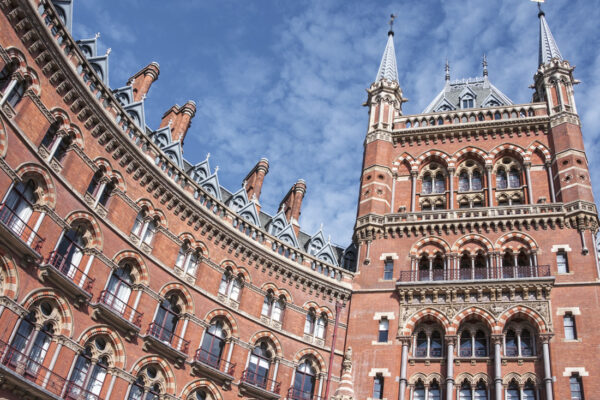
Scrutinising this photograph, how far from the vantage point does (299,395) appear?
115ft

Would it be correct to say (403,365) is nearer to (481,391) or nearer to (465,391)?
(465,391)

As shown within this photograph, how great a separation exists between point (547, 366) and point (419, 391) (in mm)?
6748

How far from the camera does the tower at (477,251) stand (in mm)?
34406

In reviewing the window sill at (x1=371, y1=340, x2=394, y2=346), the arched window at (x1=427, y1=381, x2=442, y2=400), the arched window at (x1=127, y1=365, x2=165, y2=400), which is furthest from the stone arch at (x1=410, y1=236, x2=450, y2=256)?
the arched window at (x1=127, y1=365, x2=165, y2=400)

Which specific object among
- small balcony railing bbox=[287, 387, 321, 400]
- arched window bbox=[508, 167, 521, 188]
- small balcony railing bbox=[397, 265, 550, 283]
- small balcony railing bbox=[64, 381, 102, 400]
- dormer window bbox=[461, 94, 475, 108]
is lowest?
small balcony railing bbox=[64, 381, 102, 400]

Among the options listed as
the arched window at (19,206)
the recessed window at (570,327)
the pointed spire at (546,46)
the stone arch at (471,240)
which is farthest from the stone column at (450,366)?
the pointed spire at (546,46)

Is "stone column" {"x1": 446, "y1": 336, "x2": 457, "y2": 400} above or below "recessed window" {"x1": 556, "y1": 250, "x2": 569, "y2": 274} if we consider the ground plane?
below

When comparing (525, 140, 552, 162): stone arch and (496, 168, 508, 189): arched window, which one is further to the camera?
(496, 168, 508, 189): arched window

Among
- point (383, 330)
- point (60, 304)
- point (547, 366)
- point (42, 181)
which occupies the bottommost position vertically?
point (60, 304)

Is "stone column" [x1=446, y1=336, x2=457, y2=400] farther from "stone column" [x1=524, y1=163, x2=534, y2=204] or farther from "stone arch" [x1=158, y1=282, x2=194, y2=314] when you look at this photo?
"stone arch" [x1=158, y1=282, x2=194, y2=314]

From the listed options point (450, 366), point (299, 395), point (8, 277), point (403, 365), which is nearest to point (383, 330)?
point (403, 365)

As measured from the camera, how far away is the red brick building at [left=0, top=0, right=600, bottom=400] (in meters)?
26.8

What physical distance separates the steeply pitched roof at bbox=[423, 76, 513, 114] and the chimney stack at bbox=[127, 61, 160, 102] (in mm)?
22585

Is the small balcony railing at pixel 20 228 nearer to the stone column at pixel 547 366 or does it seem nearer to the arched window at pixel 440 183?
the stone column at pixel 547 366
